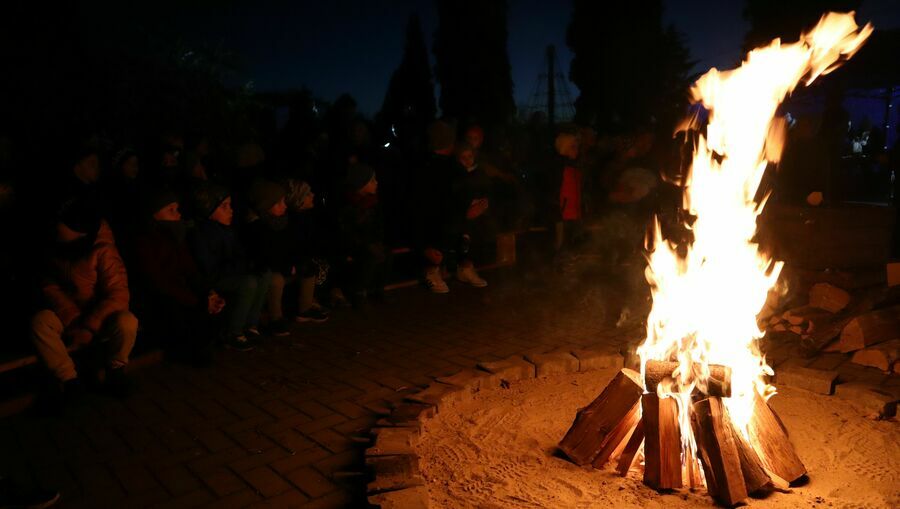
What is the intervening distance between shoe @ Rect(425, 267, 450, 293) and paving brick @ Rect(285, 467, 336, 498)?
4.73 meters

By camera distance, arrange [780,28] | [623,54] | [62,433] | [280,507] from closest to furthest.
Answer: [280,507], [62,433], [780,28], [623,54]

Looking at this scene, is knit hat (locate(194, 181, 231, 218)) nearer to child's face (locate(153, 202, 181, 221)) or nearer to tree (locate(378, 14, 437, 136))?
child's face (locate(153, 202, 181, 221))

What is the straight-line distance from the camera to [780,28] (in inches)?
991

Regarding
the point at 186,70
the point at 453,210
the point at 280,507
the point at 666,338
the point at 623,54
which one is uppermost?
the point at 623,54

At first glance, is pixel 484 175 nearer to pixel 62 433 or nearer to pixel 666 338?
pixel 666 338

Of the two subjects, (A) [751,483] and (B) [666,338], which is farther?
(B) [666,338]

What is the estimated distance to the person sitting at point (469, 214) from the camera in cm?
830

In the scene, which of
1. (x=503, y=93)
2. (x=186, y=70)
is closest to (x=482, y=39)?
(x=503, y=93)

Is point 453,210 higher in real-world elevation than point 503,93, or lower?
lower

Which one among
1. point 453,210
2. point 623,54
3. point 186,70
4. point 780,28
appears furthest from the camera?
point 623,54

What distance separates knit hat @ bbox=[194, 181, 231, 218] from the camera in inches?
230

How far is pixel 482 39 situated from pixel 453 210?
19165 mm

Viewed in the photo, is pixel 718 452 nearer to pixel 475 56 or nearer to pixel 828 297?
pixel 828 297

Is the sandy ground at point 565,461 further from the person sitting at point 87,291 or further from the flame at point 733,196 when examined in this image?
the person sitting at point 87,291
